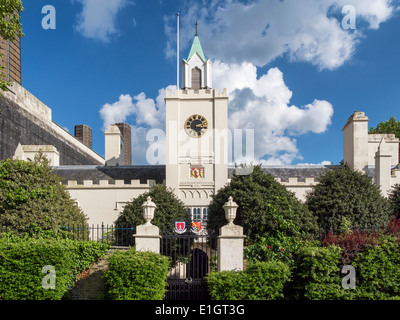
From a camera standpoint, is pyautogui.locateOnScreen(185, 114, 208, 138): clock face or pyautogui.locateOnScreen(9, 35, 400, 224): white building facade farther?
pyautogui.locateOnScreen(185, 114, 208, 138): clock face

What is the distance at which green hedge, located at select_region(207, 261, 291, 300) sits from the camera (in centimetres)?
1111

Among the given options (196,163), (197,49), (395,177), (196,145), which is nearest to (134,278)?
(196,163)

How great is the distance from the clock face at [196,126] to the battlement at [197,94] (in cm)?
179

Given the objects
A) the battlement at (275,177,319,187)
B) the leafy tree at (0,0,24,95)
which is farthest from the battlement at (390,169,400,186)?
the leafy tree at (0,0,24,95)

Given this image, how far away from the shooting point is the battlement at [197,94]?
26297mm

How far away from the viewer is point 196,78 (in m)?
28.1

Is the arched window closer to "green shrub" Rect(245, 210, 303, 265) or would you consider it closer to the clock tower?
the clock tower

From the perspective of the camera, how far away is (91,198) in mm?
26172

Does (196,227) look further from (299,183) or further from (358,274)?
(358,274)

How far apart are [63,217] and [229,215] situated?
9596mm

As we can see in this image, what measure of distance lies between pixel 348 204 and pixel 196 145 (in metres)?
12.3

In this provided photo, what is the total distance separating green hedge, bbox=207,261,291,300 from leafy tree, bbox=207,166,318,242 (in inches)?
201

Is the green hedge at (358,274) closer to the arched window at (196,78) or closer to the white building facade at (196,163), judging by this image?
the white building facade at (196,163)
